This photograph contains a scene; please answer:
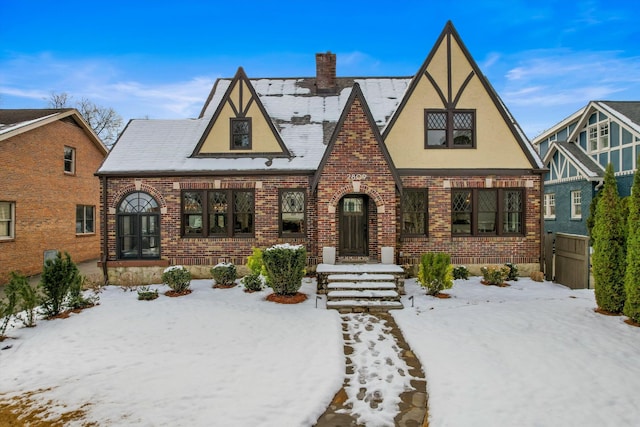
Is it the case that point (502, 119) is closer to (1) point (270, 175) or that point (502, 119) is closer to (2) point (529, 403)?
(1) point (270, 175)

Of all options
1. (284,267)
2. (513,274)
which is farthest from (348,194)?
(513,274)

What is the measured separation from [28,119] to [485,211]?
818 inches

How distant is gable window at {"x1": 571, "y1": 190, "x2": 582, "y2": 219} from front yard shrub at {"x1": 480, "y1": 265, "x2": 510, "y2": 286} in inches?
525

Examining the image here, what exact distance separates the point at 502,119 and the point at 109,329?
14707mm

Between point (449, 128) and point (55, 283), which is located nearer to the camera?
point (55, 283)

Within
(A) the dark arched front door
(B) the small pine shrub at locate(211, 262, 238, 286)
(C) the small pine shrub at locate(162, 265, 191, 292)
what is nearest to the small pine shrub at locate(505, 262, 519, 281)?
(A) the dark arched front door

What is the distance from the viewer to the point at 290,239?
516 inches

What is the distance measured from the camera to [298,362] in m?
6.05

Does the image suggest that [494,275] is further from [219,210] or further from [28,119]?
[28,119]

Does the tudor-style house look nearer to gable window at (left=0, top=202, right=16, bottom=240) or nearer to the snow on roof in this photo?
the snow on roof

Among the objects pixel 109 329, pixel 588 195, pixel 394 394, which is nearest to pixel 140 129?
pixel 109 329

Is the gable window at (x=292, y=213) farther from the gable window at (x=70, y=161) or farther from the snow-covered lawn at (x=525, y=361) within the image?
the gable window at (x=70, y=161)

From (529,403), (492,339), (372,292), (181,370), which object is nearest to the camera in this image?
(529,403)

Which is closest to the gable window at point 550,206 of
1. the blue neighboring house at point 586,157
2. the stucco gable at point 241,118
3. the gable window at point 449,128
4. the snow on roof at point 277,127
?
the blue neighboring house at point 586,157
